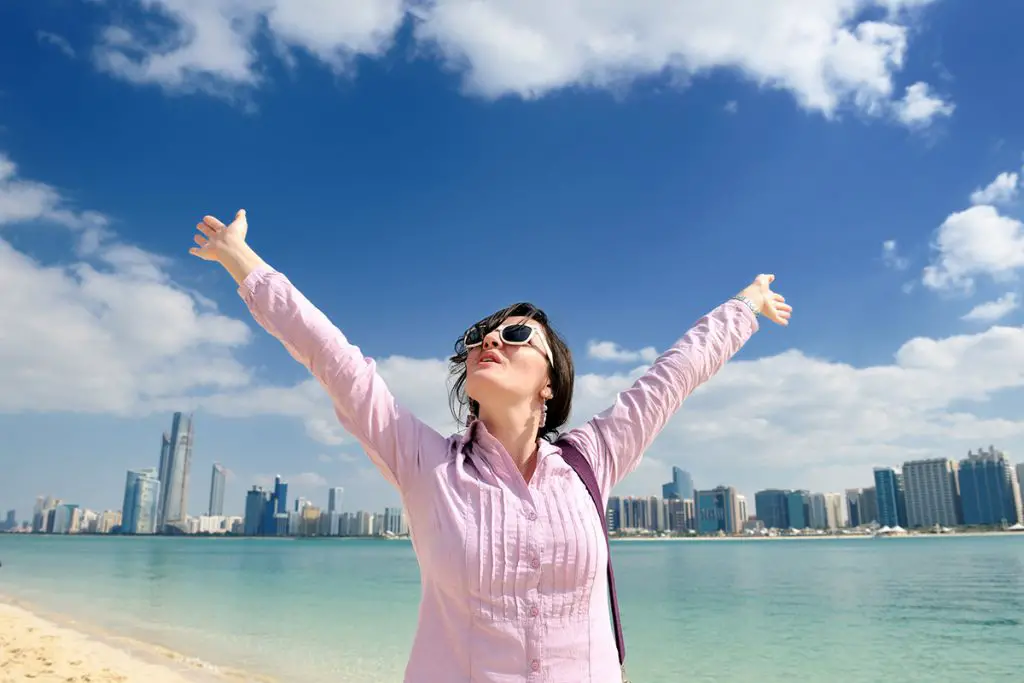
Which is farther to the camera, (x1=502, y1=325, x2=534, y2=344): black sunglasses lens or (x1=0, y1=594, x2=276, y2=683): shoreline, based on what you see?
(x1=0, y1=594, x2=276, y2=683): shoreline

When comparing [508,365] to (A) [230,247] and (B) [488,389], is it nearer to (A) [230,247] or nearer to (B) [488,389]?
(B) [488,389]

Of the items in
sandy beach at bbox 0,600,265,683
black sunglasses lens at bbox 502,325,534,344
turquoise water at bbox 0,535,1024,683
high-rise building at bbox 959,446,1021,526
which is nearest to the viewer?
black sunglasses lens at bbox 502,325,534,344

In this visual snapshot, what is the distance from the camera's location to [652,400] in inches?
82.6

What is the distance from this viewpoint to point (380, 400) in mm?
1699

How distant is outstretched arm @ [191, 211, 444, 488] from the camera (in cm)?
165

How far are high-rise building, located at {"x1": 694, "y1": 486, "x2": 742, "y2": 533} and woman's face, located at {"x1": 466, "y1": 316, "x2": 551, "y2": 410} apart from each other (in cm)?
13593

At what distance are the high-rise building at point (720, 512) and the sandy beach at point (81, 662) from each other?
128880mm

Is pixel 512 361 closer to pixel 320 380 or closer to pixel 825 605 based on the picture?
pixel 320 380

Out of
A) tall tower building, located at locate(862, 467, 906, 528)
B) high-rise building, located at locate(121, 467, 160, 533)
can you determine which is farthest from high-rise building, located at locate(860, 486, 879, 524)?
high-rise building, located at locate(121, 467, 160, 533)

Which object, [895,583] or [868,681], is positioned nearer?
[868,681]

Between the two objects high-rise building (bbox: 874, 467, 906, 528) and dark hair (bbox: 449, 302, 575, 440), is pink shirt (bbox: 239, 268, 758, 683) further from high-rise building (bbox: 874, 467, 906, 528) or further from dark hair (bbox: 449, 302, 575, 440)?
high-rise building (bbox: 874, 467, 906, 528)

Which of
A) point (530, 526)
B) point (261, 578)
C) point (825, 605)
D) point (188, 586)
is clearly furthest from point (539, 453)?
point (261, 578)

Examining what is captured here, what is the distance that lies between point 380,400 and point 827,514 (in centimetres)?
14419

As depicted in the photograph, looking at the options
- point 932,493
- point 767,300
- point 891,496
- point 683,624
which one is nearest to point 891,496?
point 891,496
